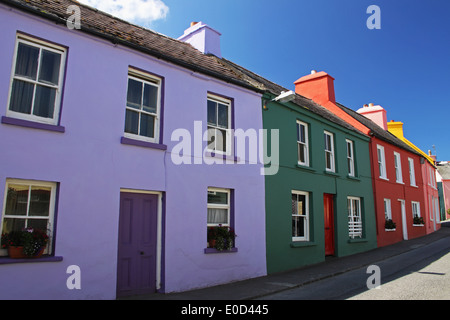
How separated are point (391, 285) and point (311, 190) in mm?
4810

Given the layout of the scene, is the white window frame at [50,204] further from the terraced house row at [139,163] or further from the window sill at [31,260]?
the window sill at [31,260]

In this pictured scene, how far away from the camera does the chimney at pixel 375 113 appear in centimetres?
2508

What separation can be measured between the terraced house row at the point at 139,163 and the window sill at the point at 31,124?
0.02 meters

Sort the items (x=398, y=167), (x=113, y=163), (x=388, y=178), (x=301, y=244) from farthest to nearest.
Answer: (x=398, y=167), (x=388, y=178), (x=301, y=244), (x=113, y=163)

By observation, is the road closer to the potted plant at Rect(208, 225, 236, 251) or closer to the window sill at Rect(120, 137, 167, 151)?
the potted plant at Rect(208, 225, 236, 251)

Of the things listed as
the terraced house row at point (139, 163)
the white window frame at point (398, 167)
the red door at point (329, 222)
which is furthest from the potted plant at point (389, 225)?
the terraced house row at point (139, 163)

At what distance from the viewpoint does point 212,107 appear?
1003 cm

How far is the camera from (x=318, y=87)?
19484 millimetres

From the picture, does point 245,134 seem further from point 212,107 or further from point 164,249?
point 164,249

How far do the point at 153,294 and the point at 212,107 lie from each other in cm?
515

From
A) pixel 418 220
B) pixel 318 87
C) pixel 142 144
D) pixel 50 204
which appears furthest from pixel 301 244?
pixel 418 220

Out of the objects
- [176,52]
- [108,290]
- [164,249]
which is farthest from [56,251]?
[176,52]

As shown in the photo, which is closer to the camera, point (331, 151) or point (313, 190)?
point (313, 190)

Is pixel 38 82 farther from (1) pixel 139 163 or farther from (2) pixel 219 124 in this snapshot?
(2) pixel 219 124
